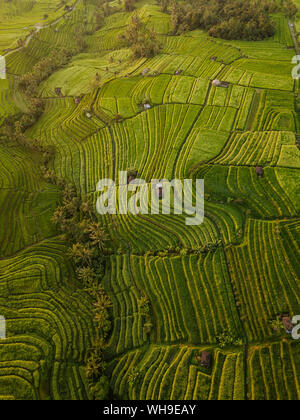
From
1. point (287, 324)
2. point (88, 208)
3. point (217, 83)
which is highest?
point (217, 83)

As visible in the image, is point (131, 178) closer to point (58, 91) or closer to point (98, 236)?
point (98, 236)

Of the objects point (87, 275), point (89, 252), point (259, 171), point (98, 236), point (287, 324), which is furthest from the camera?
point (259, 171)

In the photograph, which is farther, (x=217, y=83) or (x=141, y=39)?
(x=141, y=39)

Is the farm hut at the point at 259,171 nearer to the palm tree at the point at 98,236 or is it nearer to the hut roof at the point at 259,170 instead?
the hut roof at the point at 259,170

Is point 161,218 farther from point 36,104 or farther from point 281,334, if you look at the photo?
point 36,104

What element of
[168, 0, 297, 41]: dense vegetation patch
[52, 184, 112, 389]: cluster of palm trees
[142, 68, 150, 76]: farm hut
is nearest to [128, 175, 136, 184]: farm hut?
[52, 184, 112, 389]: cluster of palm trees

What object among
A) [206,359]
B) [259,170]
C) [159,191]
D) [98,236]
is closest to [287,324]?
[206,359]

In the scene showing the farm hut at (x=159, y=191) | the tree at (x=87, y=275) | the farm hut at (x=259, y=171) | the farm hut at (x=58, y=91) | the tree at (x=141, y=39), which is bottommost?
the tree at (x=87, y=275)

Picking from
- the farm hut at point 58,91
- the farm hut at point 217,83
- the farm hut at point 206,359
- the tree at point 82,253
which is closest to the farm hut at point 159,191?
the tree at point 82,253
